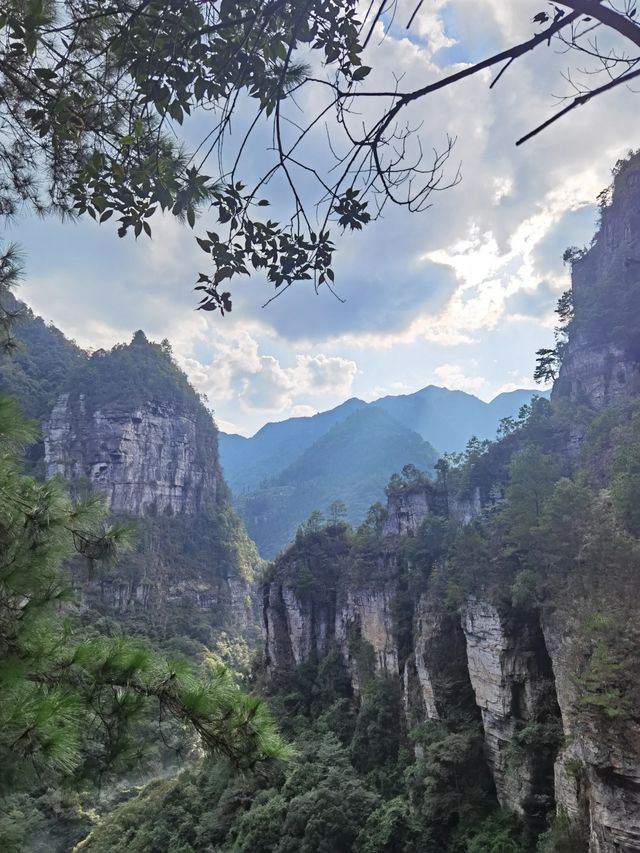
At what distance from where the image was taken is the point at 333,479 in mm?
92562

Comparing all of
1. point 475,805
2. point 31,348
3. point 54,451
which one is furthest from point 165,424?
point 475,805

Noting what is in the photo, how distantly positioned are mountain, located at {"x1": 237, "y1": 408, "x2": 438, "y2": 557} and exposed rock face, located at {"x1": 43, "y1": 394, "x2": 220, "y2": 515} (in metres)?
23.3

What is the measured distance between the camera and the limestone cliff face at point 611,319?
22312mm

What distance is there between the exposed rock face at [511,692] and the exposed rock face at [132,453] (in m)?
36.8

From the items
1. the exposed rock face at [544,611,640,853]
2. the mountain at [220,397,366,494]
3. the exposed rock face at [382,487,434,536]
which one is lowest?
the exposed rock face at [544,611,640,853]

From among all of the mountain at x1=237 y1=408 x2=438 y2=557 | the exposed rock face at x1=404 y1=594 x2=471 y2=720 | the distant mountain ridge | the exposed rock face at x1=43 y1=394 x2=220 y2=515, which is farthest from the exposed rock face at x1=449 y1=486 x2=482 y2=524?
the mountain at x1=237 y1=408 x2=438 y2=557

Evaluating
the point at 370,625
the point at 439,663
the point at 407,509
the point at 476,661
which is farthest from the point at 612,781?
the point at 407,509

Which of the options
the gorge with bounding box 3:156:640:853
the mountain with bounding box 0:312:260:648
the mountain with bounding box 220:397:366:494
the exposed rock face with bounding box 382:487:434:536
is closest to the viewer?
the gorge with bounding box 3:156:640:853

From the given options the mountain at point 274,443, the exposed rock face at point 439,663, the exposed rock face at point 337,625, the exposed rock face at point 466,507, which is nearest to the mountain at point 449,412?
the mountain at point 274,443

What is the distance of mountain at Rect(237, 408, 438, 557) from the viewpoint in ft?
253

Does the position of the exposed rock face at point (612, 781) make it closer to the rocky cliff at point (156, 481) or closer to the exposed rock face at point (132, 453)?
the rocky cliff at point (156, 481)

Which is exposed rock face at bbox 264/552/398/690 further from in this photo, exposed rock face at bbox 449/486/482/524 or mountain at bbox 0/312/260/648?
mountain at bbox 0/312/260/648

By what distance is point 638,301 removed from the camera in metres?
22.4

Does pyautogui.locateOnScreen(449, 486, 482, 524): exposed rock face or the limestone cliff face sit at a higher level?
the limestone cliff face
